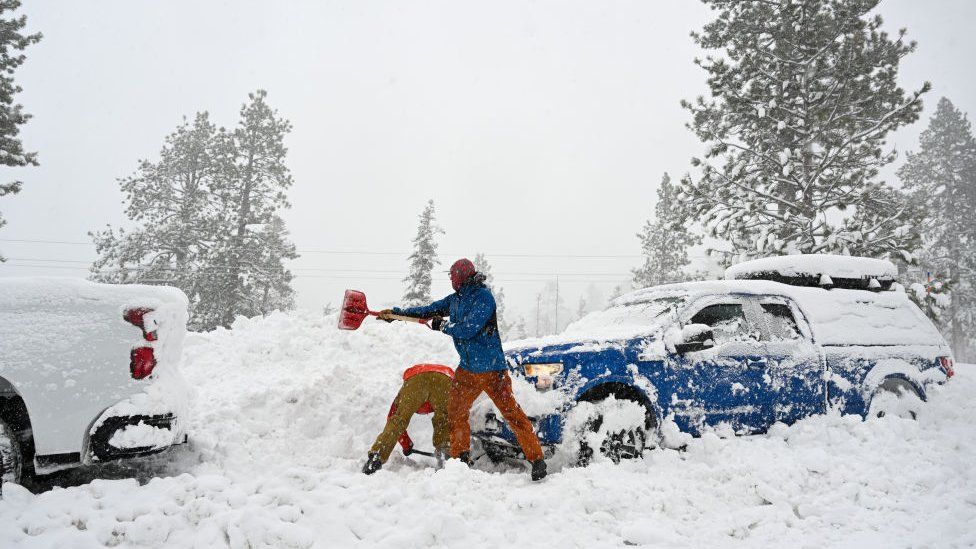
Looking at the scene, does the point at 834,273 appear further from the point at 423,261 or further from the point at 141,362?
the point at 423,261

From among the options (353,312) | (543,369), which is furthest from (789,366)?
(353,312)

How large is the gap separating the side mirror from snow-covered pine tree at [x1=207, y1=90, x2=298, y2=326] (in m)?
24.2

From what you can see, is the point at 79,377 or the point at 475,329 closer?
the point at 79,377

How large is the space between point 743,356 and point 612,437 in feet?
5.61

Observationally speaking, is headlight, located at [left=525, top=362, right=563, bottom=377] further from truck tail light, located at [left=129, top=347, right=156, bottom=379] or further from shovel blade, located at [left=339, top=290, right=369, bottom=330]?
truck tail light, located at [left=129, top=347, right=156, bottom=379]

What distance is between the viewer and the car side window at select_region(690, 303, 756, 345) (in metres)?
5.01

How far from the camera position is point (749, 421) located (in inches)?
191

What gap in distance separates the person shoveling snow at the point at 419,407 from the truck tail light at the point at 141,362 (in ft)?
6.03

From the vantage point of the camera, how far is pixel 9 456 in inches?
125

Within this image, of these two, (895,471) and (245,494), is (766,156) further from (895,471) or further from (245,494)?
(245,494)

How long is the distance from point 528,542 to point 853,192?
1409 centimetres

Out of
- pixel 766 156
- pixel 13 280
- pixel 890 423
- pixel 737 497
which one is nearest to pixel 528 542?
pixel 737 497

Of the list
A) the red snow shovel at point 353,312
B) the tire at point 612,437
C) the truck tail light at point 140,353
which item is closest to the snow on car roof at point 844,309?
the tire at point 612,437

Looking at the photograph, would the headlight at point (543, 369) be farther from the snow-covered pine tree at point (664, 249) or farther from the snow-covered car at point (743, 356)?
the snow-covered pine tree at point (664, 249)
